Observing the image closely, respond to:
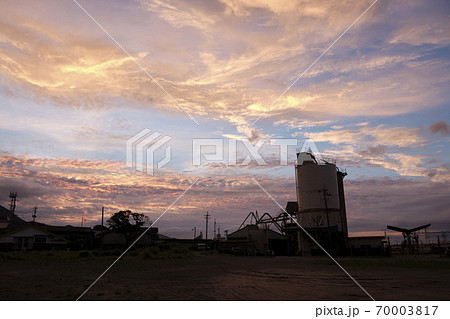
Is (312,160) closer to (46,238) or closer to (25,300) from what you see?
(46,238)

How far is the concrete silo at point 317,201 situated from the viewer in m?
55.3

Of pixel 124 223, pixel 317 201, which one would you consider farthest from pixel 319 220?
pixel 124 223

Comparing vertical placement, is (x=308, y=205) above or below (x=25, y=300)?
above

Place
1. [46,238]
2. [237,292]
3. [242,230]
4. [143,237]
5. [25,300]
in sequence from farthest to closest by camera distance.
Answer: [143,237]
[242,230]
[46,238]
[237,292]
[25,300]

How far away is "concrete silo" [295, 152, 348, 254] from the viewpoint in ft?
182

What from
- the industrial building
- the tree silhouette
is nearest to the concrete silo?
the industrial building

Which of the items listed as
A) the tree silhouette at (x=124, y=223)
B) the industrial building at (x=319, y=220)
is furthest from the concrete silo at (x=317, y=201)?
the tree silhouette at (x=124, y=223)

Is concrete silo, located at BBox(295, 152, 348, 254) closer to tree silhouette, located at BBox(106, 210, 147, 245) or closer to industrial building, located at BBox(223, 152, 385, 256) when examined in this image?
industrial building, located at BBox(223, 152, 385, 256)

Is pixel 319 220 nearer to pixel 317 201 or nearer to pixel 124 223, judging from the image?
pixel 317 201

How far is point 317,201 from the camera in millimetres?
58125

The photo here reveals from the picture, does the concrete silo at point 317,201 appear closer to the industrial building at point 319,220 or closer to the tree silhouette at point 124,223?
the industrial building at point 319,220
